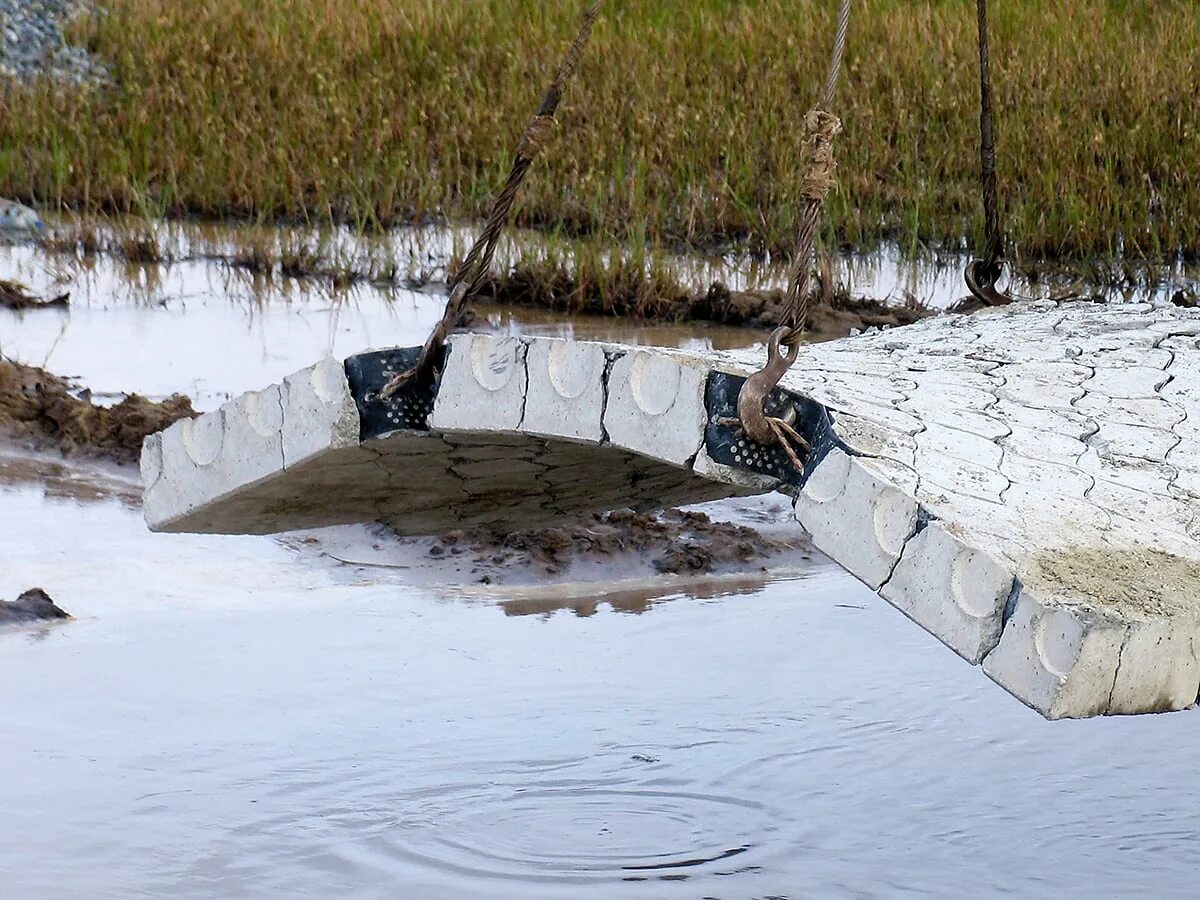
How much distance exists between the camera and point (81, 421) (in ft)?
17.7

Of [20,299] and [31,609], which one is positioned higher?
[20,299]

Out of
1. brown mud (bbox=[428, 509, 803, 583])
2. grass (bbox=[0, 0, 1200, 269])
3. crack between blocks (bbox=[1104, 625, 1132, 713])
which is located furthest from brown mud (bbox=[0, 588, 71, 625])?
grass (bbox=[0, 0, 1200, 269])

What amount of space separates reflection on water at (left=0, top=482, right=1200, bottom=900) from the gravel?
700cm

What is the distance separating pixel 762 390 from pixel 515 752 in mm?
1295

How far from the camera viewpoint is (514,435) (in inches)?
118

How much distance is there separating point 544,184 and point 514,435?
6.17 m

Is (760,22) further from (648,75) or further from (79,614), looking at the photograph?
(79,614)

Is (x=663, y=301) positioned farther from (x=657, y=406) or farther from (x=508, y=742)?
(x=657, y=406)

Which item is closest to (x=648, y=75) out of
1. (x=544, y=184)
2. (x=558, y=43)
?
(x=558, y=43)

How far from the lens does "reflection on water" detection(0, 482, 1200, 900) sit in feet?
10.5

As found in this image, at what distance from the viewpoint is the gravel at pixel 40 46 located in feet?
35.9

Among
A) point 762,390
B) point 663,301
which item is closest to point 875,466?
point 762,390

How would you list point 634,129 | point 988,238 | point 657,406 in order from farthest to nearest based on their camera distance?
point 634,129 → point 988,238 → point 657,406

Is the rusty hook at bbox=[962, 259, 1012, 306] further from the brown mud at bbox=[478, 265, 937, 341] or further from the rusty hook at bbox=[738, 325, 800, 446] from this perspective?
the rusty hook at bbox=[738, 325, 800, 446]
